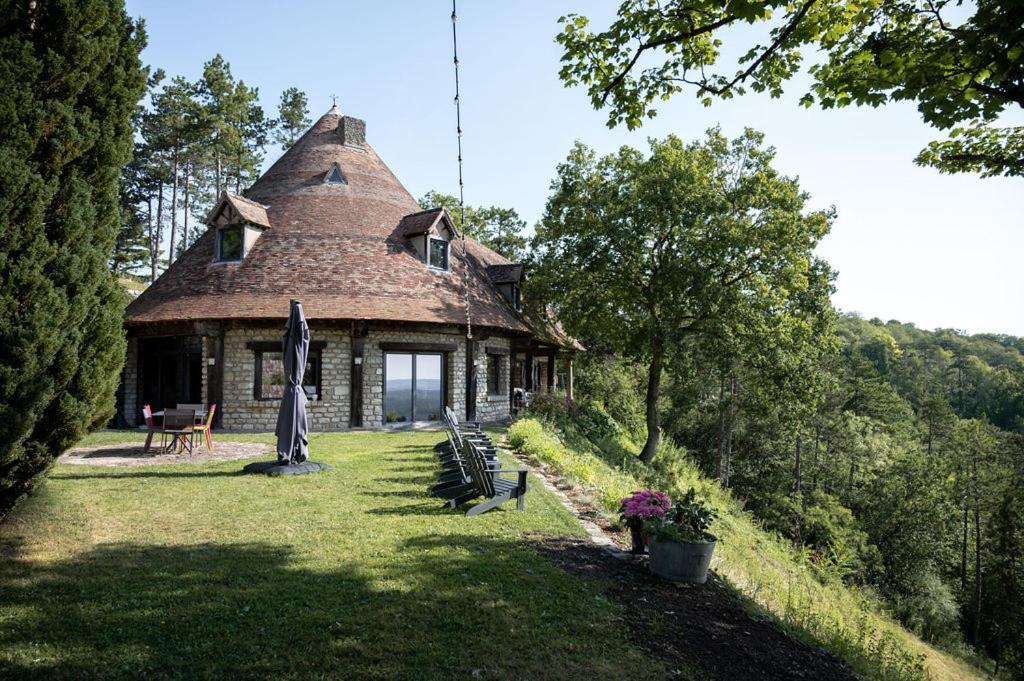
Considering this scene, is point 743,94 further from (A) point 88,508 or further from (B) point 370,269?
(B) point 370,269

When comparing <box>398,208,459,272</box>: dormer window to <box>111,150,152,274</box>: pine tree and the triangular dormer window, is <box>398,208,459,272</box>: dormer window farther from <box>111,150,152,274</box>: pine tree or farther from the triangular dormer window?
<box>111,150,152,274</box>: pine tree

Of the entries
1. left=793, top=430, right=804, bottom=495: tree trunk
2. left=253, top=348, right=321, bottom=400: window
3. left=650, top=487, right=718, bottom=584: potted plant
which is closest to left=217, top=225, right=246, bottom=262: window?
left=253, top=348, right=321, bottom=400: window

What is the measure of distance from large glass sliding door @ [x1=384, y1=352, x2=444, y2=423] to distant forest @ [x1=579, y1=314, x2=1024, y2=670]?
9757 millimetres

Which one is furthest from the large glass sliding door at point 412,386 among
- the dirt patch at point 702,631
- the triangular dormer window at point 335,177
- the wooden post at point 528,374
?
the dirt patch at point 702,631

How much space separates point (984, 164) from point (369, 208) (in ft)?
60.1

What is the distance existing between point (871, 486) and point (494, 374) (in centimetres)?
2602

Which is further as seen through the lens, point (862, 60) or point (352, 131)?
point (352, 131)

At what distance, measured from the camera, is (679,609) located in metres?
5.49

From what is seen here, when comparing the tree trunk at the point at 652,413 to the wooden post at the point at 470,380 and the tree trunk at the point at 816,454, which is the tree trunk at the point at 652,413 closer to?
the wooden post at the point at 470,380

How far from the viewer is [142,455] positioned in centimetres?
1205

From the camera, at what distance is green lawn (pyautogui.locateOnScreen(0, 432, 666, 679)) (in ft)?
13.3

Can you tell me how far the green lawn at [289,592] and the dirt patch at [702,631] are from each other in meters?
0.26

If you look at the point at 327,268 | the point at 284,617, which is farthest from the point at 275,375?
the point at 284,617

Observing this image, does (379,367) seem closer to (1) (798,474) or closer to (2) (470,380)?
(2) (470,380)
